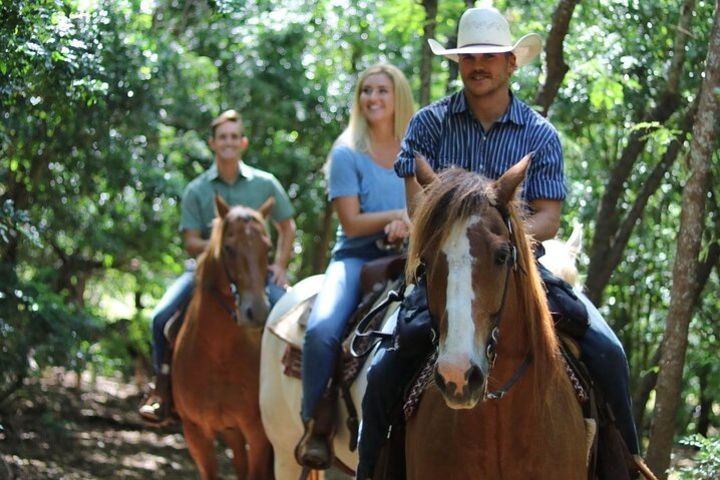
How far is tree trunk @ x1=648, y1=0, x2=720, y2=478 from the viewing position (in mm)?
7094

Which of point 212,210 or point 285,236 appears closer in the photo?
point 212,210

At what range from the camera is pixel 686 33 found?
8.36m

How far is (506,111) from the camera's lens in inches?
228

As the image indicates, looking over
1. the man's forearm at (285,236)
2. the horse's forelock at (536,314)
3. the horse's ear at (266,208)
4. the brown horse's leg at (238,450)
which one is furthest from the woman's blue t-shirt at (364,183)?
the horse's forelock at (536,314)

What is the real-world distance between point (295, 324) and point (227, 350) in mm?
1516

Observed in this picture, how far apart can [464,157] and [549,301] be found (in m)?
0.85

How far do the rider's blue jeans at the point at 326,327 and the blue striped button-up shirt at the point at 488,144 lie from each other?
1.77 m

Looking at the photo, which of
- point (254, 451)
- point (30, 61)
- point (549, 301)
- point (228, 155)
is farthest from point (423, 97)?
point (549, 301)

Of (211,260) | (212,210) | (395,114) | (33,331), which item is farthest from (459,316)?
(33,331)

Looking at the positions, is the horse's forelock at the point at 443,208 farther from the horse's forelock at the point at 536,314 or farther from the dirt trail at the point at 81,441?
the dirt trail at the point at 81,441

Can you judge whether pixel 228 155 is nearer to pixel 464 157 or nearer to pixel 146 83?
pixel 146 83

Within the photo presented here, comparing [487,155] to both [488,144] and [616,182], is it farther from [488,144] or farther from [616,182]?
[616,182]

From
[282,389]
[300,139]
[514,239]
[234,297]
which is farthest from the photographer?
[300,139]

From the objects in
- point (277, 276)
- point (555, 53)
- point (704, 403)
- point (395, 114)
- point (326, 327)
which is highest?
point (555, 53)
